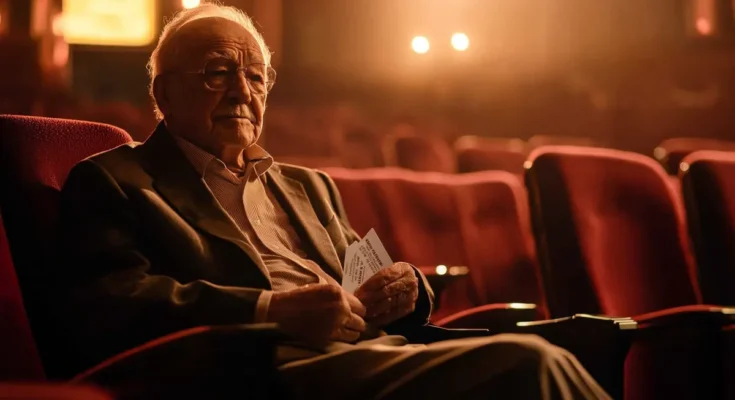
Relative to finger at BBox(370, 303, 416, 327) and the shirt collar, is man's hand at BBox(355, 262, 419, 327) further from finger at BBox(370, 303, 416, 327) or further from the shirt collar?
the shirt collar

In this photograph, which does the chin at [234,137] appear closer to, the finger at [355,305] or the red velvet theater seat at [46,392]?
the finger at [355,305]

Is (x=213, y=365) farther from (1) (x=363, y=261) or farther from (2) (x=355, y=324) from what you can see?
(1) (x=363, y=261)

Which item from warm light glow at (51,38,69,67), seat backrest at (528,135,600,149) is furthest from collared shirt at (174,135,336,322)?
warm light glow at (51,38,69,67)

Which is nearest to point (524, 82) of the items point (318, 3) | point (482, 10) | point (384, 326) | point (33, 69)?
point (482, 10)

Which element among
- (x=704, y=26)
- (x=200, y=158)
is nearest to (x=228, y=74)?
(x=200, y=158)

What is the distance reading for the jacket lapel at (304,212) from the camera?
4.55ft

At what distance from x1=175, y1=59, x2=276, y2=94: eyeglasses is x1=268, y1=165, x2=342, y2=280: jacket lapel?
6.8 inches

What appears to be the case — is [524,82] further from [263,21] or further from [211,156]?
[211,156]

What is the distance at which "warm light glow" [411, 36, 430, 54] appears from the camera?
7.07 meters

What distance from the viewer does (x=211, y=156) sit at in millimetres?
1348

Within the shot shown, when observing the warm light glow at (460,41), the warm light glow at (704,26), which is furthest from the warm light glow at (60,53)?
the warm light glow at (704,26)

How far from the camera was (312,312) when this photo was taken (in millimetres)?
1065

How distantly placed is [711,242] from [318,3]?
6038 millimetres

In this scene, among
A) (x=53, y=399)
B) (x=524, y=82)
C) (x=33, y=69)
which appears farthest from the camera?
(x=524, y=82)
